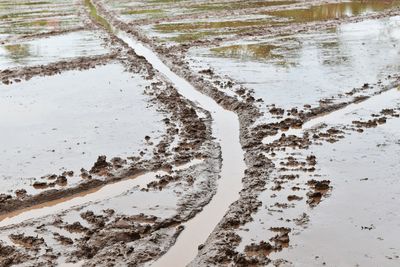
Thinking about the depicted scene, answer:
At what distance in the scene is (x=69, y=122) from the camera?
1308 cm

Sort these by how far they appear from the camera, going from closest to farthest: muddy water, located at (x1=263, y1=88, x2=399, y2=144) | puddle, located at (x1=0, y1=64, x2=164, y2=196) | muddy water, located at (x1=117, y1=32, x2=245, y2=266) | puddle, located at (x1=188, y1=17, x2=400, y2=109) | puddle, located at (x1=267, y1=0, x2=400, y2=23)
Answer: muddy water, located at (x1=117, y1=32, x2=245, y2=266) < puddle, located at (x1=0, y1=64, x2=164, y2=196) < muddy water, located at (x1=263, y1=88, x2=399, y2=144) < puddle, located at (x1=188, y1=17, x2=400, y2=109) < puddle, located at (x1=267, y1=0, x2=400, y2=23)

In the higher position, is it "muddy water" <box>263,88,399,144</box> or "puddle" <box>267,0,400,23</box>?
"puddle" <box>267,0,400,23</box>

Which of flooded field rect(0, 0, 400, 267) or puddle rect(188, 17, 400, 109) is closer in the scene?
flooded field rect(0, 0, 400, 267)

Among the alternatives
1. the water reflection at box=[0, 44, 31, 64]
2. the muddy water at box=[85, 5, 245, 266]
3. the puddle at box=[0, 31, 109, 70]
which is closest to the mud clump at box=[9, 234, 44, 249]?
the muddy water at box=[85, 5, 245, 266]

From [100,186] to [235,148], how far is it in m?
3.07

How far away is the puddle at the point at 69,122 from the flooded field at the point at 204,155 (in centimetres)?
5

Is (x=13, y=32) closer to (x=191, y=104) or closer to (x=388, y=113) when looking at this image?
(x=191, y=104)

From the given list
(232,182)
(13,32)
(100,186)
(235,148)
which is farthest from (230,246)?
(13,32)

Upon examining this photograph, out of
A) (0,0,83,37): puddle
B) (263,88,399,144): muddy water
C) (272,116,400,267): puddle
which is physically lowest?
(272,116,400,267): puddle

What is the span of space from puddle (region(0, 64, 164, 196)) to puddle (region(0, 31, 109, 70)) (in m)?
3.69

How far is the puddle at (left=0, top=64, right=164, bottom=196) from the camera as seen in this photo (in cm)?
1050

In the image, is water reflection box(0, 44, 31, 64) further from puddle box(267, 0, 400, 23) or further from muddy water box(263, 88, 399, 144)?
puddle box(267, 0, 400, 23)

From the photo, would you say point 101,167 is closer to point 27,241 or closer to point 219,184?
point 219,184

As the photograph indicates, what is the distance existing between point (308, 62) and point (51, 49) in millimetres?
12394
